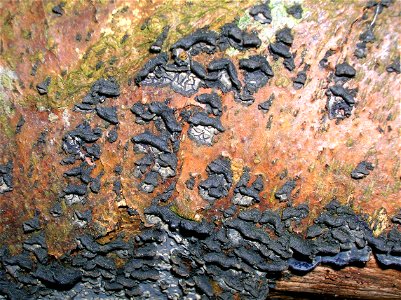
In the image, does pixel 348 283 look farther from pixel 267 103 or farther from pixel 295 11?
pixel 295 11

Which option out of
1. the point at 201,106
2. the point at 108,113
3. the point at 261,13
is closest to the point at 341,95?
the point at 261,13

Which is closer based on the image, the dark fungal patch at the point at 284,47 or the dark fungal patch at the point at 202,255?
the dark fungal patch at the point at 284,47

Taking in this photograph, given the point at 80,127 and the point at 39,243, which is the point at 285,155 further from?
the point at 39,243

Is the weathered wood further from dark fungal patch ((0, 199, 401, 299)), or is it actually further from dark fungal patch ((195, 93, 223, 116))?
dark fungal patch ((195, 93, 223, 116))

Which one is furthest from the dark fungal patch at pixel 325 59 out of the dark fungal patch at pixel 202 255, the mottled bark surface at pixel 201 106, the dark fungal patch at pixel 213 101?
the dark fungal patch at pixel 202 255

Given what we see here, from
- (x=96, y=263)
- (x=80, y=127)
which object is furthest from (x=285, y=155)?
(x=96, y=263)

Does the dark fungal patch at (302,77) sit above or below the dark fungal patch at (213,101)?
above

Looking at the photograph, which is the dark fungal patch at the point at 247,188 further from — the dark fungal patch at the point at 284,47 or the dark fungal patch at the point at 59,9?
the dark fungal patch at the point at 59,9

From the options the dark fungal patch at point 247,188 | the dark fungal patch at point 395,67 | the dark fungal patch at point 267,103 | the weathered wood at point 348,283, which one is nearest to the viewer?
the dark fungal patch at point 395,67

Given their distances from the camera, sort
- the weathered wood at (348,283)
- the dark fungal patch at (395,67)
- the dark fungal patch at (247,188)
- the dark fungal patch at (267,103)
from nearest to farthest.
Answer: the dark fungal patch at (395,67)
the dark fungal patch at (267,103)
the dark fungal patch at (247,188)
the weathered wood at (348,283)
